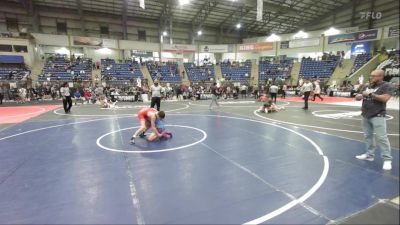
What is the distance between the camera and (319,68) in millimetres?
29328

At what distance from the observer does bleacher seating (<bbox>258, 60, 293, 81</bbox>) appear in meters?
30.4

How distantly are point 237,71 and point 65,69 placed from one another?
20212mm

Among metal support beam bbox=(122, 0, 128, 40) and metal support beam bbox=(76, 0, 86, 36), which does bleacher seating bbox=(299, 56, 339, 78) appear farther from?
metal support beam bbox=(76, 0, 86, 36)

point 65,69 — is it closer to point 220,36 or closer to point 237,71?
point 237,71

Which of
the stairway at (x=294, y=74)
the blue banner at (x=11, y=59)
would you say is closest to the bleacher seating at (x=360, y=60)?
the stairway at (x=294, y=74)

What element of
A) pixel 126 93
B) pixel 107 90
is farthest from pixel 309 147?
pixel 107 90

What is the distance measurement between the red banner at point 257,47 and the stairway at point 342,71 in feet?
29.8

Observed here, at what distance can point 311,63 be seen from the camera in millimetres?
30188

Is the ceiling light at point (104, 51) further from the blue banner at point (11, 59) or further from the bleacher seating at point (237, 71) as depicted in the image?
the bleacher seating at point (237, 71)

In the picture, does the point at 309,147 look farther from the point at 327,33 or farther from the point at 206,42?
the point at 206,42

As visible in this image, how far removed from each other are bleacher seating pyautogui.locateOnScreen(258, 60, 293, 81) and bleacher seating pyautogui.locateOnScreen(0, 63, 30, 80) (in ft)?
85.2

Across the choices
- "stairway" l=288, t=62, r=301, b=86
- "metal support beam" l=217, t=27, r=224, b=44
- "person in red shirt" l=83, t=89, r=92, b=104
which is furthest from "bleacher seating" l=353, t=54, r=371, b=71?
"person in red shirt" l=83, t=89, r=92, b=104

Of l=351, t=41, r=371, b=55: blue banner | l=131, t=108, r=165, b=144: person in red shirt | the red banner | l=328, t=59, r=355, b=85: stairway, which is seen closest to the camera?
l=131, t=108, r=165, b=144: person in red shirt

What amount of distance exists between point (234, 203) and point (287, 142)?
350 cm
